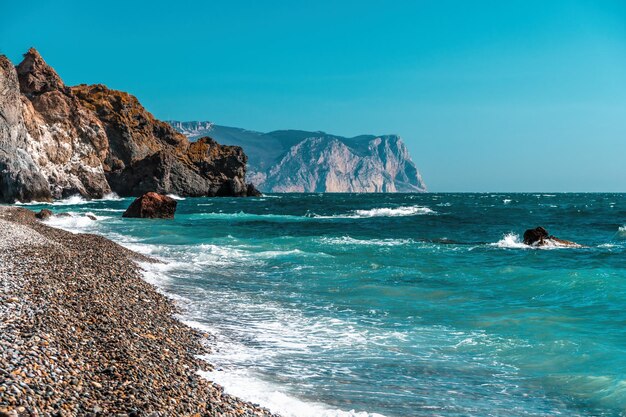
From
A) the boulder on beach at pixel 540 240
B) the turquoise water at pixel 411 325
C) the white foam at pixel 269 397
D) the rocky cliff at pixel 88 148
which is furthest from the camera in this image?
the rocky cliff at pixel 88 148

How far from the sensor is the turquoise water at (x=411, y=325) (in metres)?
8.21

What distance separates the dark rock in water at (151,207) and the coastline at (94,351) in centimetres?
3389

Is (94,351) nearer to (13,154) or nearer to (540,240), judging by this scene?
(540,240)

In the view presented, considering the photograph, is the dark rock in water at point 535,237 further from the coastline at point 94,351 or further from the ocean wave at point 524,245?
the coastline at point 94,351

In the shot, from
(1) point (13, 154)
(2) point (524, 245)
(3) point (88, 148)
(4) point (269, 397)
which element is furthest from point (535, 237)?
(3) point (88, 148)

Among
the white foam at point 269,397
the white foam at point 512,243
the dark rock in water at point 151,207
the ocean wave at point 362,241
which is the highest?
the dark rock in water at point 151,207

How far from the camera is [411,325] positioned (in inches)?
506

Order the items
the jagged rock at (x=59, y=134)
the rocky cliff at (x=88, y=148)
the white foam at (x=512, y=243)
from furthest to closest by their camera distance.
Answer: the jagged rock at (x=59, y=134)
the rocky cliff at (x=88, y=148)
the white foam at (x=512, y=243)

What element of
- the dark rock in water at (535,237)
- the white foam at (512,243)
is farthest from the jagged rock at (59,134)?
the dark rock in water at (535,237)

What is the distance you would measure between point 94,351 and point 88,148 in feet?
307

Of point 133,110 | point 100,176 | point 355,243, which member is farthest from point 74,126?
point 355,243

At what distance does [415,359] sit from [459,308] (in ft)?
17.3

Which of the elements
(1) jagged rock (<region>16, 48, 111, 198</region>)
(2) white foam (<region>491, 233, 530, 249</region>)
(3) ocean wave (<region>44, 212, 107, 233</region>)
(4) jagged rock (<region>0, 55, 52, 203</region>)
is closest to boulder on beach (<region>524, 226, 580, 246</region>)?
(2) white foam (<region>491, 233, 530, 249</region>)

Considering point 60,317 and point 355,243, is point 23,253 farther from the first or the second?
point 355,243
